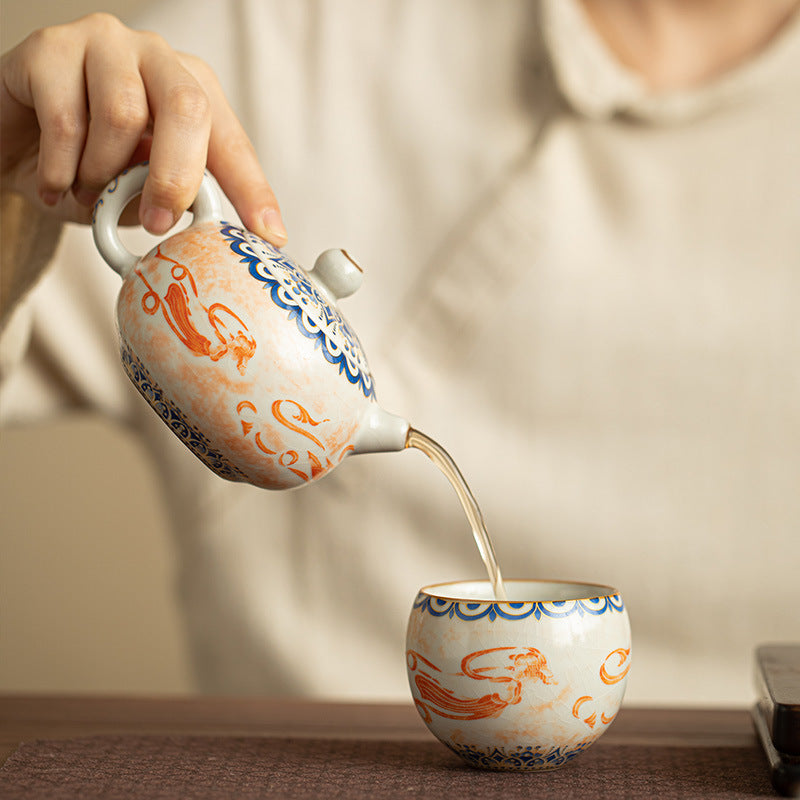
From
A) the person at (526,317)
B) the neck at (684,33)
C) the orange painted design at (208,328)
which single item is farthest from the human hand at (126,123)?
the neck at (684,33)

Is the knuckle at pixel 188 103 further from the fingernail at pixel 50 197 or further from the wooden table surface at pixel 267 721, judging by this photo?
the wooden table surface at pixel 267 721

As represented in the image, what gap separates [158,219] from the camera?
718 millimetres

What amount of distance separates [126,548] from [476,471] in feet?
3.85

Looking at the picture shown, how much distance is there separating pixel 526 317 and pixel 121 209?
79 cm

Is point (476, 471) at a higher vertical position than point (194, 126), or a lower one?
lower

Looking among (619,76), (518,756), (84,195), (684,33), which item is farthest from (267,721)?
(684,33)

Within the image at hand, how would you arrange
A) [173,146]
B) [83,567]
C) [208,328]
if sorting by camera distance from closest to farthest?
1. [208,328]
2. [173,146]
3. [83,567]

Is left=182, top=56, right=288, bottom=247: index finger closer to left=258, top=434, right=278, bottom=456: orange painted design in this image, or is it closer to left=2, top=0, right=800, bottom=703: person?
left=258, top=434, right=278, bottom=456: orange painted design

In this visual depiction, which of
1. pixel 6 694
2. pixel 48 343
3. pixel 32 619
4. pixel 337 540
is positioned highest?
pixel 48 343

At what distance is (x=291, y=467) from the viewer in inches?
25.6

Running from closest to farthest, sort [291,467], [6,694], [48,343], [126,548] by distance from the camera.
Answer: [291,467], [6,694], [48,343], [126,548]

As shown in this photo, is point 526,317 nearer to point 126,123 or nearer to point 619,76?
point 619,76

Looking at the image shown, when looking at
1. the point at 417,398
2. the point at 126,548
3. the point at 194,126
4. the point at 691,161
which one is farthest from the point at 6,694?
the point at 126,548

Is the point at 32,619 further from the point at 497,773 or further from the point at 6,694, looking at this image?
the point at 497,773
